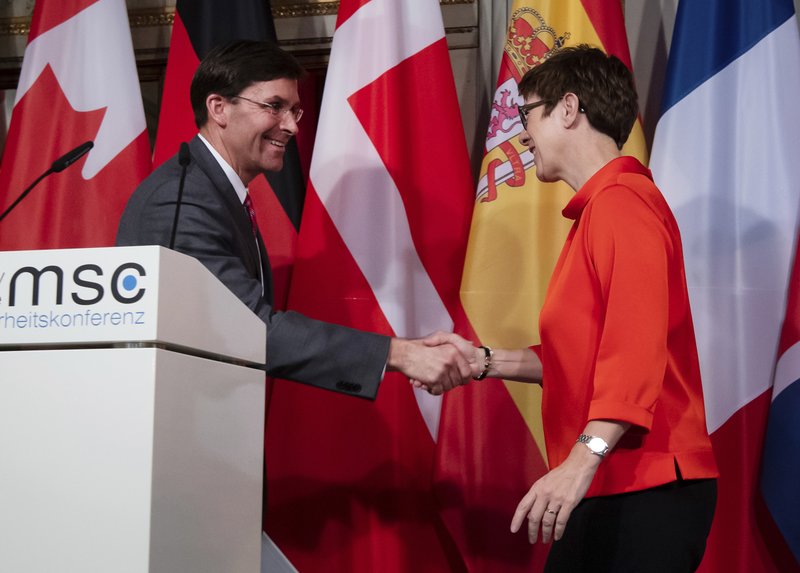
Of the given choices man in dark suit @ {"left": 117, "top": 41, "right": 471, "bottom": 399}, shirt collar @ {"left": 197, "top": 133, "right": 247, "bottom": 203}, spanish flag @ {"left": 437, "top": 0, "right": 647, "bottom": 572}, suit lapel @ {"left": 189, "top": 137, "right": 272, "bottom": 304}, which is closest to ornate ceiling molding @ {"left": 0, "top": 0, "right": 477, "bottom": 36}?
spanish flag @ {"left": 437, "top": 0, "right": 647, "bottom": 572}

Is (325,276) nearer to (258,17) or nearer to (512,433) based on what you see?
(512,433)

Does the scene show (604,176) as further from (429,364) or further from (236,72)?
(236,72)

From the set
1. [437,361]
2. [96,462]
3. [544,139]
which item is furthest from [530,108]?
[96,462]

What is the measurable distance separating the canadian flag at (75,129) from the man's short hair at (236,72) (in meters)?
0.70

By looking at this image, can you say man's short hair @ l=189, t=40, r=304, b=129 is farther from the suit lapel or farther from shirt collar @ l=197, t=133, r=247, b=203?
→ the suit lapel

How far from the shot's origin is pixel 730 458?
2369 millimetres

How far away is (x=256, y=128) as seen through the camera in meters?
2.18

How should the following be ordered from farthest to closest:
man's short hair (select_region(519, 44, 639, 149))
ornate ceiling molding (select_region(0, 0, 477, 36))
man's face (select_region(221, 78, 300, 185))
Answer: ornate ceiling molding (select_region(0, 0, 477, 36))
man's face (select_region(221, 78, 300, 185))
man's short hair (select_region(519, 44, 639, 149))

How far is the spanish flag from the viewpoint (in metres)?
2.43

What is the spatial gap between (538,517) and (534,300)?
1284 millimetres

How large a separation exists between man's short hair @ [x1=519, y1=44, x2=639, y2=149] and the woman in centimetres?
11

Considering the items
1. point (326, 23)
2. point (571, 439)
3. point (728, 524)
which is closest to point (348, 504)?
point (728, 524)

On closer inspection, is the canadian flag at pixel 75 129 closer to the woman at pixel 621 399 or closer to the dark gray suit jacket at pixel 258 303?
the dark gray suit jacket at pixel 258 303

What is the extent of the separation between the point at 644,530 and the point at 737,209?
1335 mm
